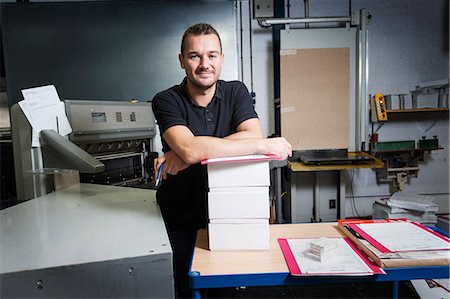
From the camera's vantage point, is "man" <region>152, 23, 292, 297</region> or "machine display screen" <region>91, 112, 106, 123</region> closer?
"man" <region>152, 23, 292, 297</region>

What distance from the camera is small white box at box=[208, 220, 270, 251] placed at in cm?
101

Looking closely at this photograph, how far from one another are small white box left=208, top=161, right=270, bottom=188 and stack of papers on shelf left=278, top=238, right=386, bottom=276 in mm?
227

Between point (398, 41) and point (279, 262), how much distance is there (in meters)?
3.24

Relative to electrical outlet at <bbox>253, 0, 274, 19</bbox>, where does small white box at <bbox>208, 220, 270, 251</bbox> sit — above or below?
below

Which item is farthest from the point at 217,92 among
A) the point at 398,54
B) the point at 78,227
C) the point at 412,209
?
the point at 398,54

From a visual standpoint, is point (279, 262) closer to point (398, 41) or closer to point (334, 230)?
point (334, 230)

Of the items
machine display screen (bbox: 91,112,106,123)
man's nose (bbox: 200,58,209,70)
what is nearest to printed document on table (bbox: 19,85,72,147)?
machine display screen (bbox: 91,112,106,123)

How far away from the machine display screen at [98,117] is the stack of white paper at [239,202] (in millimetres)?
1021

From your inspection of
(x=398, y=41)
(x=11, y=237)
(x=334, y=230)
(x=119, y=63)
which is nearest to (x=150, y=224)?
(x=11, y=237)

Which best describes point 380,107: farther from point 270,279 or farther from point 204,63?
point 270,279

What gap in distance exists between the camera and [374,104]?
3.23m

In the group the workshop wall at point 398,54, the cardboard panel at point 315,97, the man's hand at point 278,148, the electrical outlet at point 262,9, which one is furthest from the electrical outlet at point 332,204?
the man's hand at point 278,148

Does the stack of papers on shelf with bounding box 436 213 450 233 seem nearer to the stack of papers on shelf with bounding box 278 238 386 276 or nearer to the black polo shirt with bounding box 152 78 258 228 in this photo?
the stack of papers on shelf with bounding box 278 238 386 276

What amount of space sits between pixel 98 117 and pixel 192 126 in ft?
2.45
